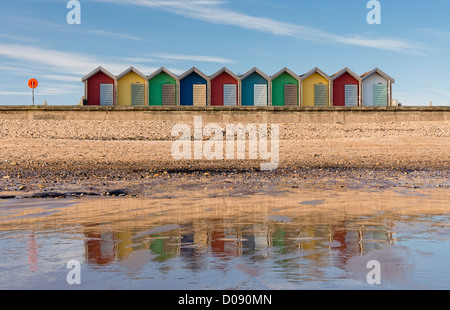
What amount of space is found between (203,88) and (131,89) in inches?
222

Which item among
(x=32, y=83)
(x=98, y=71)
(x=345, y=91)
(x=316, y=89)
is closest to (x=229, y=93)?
(x=316, y=89)

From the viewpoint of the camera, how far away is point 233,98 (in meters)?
41.0

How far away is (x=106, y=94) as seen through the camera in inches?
1603

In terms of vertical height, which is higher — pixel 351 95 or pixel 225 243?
pixel 351 95

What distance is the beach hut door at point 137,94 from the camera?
1608 inches

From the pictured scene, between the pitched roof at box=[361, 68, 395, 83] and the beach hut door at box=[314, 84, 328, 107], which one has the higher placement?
the pitched roof at box=[361, 68, 395, 83]

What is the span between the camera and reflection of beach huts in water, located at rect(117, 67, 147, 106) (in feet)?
134

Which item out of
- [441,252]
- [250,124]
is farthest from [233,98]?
[441,252]

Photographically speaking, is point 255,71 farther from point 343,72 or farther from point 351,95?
point 351,95

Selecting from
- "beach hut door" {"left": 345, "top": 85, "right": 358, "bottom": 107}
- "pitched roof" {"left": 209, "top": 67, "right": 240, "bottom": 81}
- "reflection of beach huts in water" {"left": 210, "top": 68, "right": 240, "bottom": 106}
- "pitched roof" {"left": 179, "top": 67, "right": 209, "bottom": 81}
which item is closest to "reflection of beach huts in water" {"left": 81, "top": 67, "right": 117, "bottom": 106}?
"pitched roof" {"left": 179, "top": 67, "right": 209, "bottom": 81}

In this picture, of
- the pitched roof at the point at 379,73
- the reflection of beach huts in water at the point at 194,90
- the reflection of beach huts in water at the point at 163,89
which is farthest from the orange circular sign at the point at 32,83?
the pitched roof at the point at 379,73

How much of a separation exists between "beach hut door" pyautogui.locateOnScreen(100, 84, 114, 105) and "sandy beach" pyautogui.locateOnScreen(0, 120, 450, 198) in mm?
12366

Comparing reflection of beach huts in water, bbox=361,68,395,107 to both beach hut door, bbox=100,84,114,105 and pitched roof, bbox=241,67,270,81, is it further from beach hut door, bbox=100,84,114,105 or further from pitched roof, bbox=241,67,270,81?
beach hut door, bbox=100,84,114,105
